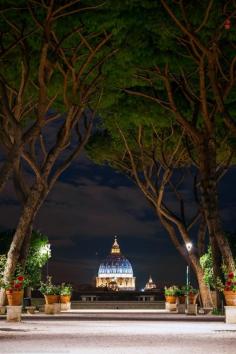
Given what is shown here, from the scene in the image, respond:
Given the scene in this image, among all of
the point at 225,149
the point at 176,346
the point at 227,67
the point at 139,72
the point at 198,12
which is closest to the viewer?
the point at 176,346

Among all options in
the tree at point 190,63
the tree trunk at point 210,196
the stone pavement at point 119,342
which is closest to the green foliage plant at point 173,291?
the tree at point 190,63

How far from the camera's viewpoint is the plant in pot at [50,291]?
3278cm

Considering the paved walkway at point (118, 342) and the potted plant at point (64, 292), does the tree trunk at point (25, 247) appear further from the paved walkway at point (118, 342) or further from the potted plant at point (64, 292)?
the paved walkway at point (118, 342)

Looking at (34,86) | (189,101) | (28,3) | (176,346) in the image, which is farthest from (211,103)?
(176,346)

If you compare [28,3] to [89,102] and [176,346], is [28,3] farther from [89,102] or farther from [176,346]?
[176,346]

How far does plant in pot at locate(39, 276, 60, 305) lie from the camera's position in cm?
3278

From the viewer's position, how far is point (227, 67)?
28.0 meters

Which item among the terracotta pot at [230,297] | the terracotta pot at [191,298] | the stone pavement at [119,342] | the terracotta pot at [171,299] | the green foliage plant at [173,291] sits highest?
the green foliage plant at [173,291]

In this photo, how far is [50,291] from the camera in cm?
3303

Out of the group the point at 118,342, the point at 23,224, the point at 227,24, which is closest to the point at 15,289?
the point at 23,224

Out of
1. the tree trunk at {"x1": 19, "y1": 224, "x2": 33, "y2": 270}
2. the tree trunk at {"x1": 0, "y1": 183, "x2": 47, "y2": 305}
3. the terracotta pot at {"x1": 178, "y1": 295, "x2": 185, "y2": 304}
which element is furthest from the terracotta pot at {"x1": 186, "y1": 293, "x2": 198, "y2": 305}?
the tree trunk at {"x1": 0, "y1": 183, "x2": 47, "y2": 305}

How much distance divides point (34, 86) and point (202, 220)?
1378 cm

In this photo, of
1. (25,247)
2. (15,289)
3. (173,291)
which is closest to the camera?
(15,289)

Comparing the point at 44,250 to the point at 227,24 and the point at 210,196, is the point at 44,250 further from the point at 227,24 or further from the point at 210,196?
the point at 227,24
